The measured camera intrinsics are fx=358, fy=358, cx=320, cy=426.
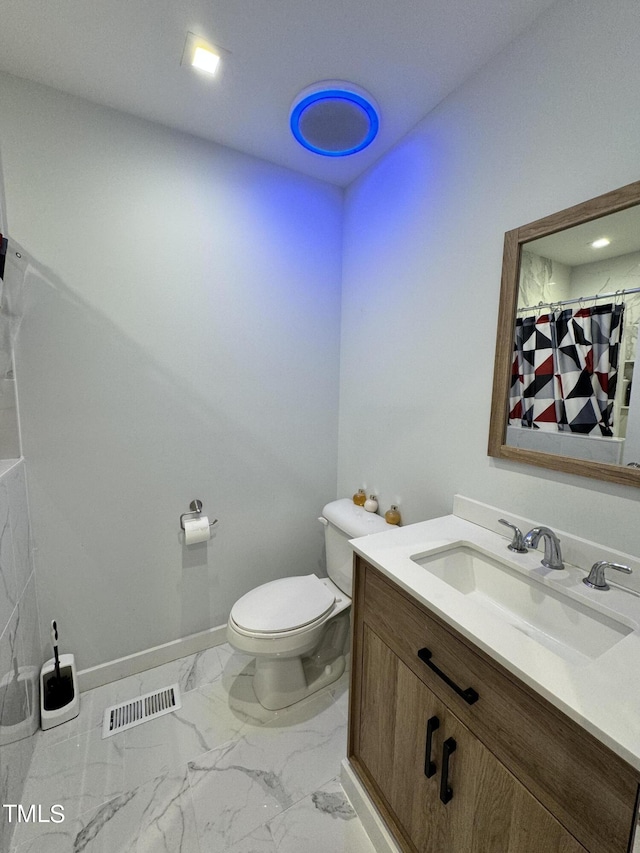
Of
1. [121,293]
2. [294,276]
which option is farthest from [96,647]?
[294,276]

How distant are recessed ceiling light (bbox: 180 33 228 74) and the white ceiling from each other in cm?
2

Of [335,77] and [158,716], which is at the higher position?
[335,77]

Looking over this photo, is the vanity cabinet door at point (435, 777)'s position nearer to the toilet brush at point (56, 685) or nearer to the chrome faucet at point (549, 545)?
the chrome faucet at point (549, 545)

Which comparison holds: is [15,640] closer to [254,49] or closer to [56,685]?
[56,685]

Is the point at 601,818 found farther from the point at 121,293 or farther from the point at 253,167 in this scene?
the point at 253,167

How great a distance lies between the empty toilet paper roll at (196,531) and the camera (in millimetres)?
1662

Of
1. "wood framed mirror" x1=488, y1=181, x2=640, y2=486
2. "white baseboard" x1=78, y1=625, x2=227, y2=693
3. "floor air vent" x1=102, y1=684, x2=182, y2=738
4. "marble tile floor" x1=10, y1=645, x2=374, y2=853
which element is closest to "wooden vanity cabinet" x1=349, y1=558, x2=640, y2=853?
"marble tile floor" x1=10, y1=645, x2=374, y2=853

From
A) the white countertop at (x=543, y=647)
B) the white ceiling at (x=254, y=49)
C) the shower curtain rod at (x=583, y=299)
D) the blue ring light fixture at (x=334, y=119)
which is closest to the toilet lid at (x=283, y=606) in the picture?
the white countertop at (x=543, y=647)

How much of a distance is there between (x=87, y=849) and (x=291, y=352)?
1929 mm

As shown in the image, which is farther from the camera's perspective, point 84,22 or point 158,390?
point 158,390

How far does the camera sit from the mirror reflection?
36.4 inches

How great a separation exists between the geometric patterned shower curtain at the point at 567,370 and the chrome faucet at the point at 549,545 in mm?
309

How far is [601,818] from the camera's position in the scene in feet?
1.81

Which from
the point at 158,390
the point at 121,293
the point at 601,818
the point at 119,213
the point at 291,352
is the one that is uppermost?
the point at 119,213
